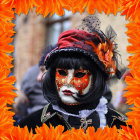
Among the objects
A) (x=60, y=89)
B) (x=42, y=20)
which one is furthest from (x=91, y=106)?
(x=42, y=20)

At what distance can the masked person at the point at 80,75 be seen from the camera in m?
1.45

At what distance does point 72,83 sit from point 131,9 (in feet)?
1.87

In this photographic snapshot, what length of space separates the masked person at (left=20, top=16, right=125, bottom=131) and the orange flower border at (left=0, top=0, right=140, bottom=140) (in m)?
0.20

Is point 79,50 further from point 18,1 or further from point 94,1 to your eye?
point 18,1

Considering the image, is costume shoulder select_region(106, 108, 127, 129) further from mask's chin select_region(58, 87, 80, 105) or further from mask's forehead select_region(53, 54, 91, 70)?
mask's forehead select_region(53, 54, 91, 70)

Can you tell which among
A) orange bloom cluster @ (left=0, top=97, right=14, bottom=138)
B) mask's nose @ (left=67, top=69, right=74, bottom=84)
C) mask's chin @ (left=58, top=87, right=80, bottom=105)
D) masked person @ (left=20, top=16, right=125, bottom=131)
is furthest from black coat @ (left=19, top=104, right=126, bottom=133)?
orange bloom cluster @ (left=0, top=97, right=14, bottom=138)

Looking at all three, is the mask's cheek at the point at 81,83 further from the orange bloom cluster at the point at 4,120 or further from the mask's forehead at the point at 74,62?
the orange bloom cluster at the point at 4,120

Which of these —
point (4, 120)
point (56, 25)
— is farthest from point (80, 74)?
point (56, 25)

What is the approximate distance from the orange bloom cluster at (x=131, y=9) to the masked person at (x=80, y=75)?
209mm

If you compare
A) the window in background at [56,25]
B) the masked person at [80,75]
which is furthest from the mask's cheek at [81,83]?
the window in background at [56,25]

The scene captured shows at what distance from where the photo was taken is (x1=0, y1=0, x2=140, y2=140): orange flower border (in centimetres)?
116

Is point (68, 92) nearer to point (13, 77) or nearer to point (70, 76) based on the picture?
point (70, 76)

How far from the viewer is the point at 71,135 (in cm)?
122

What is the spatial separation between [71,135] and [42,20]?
476 centimetres
